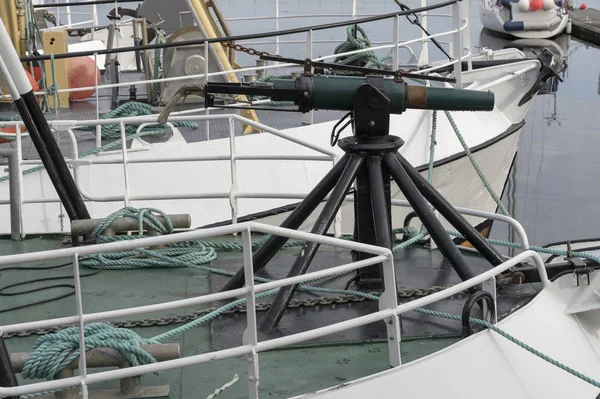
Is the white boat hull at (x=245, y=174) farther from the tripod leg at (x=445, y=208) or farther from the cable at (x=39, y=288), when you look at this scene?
the tripod leg at (x=445, y=208)

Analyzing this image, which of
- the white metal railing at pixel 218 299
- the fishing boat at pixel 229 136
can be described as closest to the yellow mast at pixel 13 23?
the fishing boat at pixel 229 136

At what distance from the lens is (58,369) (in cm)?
366

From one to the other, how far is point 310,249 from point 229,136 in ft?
12.7

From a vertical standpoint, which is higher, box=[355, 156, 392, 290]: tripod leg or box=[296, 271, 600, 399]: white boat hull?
box=[355, 156, 392, 290]: tripod leg

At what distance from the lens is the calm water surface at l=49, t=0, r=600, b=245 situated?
15595 millimetres

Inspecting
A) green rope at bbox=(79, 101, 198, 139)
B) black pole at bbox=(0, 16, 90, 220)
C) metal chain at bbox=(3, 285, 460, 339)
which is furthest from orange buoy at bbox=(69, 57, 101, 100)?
metal chain at bbox=(3, 285, 460, 339)

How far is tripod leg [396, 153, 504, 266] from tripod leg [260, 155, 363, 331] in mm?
289

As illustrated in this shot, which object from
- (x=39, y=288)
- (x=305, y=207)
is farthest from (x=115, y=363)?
(x=39, y=288)

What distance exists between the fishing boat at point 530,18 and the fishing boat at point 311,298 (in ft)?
103

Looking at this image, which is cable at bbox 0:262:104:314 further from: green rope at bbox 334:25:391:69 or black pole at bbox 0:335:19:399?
green rope at bbox 334:25:391:69

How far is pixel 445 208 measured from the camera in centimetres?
456

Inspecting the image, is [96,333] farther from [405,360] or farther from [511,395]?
[511,395]

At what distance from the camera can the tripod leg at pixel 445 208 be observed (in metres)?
4.55

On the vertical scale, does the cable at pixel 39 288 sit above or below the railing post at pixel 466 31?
below
